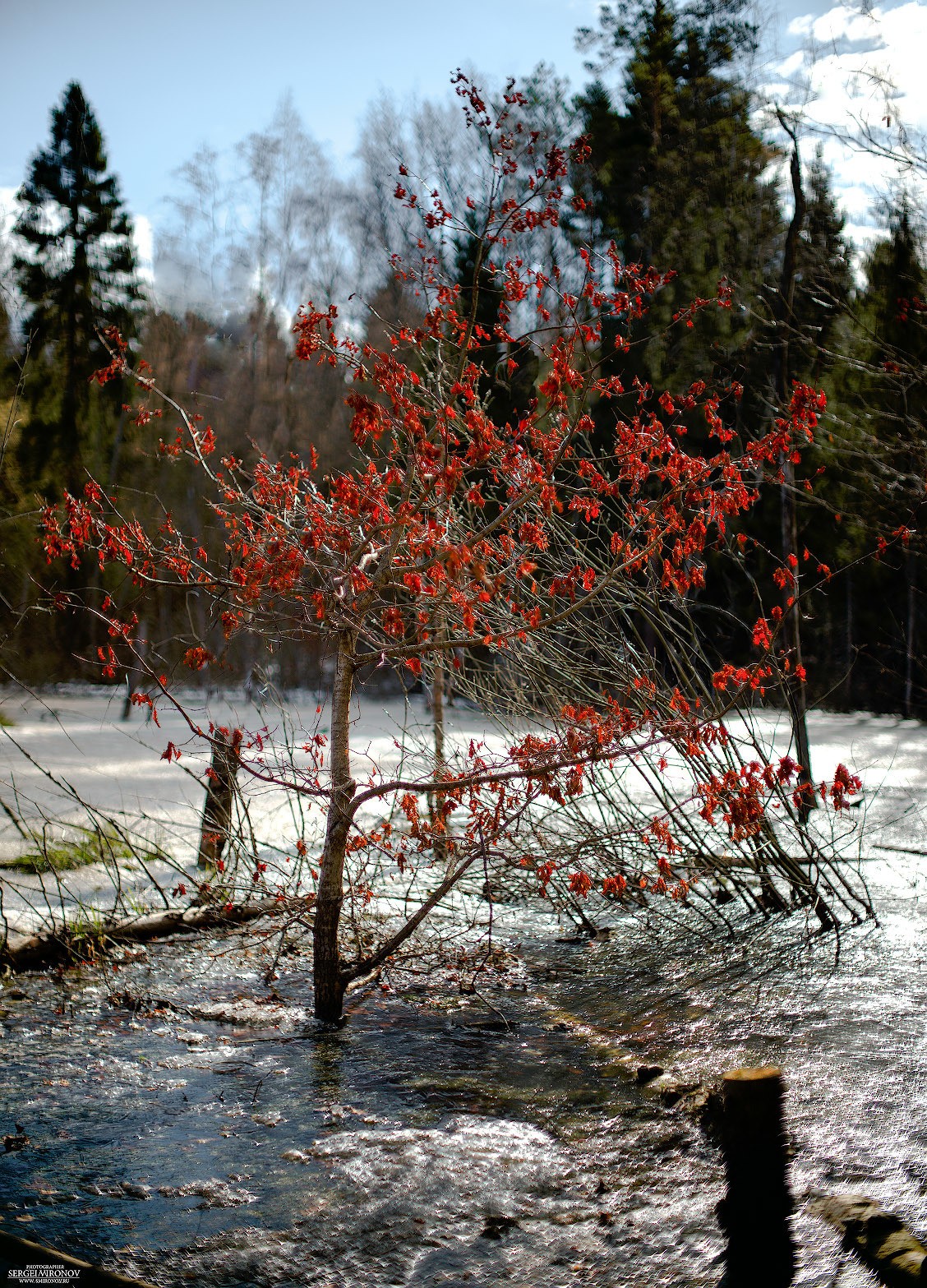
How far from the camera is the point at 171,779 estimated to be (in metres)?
10.7

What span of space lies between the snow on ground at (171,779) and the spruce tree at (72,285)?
4766mm

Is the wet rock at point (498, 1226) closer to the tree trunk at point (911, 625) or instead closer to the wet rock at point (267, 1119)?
the wet rock at point (267, 1119)

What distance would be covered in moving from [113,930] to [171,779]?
5.42 m

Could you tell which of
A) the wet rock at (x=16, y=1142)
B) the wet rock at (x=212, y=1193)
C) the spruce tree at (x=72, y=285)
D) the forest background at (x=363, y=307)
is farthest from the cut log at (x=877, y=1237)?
the spruce tree at (x=72, y=285)

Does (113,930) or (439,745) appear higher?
(439,745)

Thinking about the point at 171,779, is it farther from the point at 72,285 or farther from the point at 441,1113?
the point at 72,285

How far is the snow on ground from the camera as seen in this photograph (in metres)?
5.69

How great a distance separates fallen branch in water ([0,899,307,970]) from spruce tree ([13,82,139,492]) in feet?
49.8

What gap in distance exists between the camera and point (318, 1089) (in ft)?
12.8

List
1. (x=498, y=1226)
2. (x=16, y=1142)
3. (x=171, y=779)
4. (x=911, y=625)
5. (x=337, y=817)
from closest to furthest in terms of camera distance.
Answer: (x=498, y=1226) → (x=16, y=1142) → (x=337, y=817) → (x=171, y=779) → (x=911, y=625)

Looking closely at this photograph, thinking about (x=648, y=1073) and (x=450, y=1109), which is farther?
A: (x=648, y=1073)

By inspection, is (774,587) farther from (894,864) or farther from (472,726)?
(894,864)

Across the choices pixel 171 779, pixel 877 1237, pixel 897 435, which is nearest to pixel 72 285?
pixel 171 779

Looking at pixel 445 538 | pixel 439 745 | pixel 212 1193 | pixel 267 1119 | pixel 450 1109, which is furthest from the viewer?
pixel 439 745
